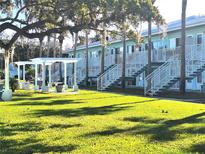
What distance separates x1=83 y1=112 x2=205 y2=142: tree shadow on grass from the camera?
1077cm

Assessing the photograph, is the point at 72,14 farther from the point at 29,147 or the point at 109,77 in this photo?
the point at 109,77

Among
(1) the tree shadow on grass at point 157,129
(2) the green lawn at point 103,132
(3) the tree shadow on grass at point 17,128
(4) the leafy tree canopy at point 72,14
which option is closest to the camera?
(2) the green lawn at point 103,132

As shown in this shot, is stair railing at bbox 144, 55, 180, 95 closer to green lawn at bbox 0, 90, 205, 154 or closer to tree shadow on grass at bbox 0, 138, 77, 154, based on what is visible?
green lawn at bbox 0, 90, 205, 154

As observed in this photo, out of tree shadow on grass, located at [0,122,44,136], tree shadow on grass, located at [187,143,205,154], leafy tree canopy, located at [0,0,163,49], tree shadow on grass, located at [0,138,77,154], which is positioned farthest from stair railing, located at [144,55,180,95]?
tree shadow on grass, located at [0,138,77,154]

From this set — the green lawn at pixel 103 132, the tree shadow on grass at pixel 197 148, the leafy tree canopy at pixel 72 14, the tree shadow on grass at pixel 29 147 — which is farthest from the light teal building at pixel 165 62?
the tree shadow on grass at pixel 29 147

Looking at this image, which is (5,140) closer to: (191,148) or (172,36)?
(191,148)

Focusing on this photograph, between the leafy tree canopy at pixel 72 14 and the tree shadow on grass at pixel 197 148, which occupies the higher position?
the leafy tree canopy at pixel 72 14

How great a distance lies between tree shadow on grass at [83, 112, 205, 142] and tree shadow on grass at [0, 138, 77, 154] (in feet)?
5.26

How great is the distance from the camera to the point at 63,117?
14930mm

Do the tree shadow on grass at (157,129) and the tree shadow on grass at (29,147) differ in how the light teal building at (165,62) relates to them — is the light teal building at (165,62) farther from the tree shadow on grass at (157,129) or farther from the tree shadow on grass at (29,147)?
the tree shadow on grass at (29,147)

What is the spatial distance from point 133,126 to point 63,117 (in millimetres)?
3308

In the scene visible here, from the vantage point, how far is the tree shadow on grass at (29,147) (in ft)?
28.7

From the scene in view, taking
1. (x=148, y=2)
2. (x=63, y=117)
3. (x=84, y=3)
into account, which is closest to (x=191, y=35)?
(x=148, y=2)

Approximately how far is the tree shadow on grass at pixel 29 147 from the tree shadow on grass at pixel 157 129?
160 centimetres
